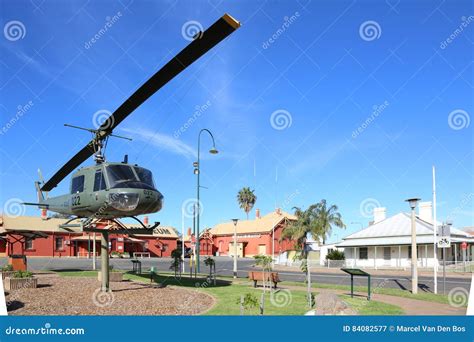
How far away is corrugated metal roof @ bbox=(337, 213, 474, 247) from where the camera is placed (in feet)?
119

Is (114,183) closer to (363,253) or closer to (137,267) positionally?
(137,267)

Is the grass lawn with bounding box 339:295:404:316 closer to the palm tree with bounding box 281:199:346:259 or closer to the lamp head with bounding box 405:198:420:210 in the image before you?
the lamp head with bounding box 405:198:420:210

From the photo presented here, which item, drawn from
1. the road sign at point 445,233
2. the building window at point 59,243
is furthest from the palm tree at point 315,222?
the building window at point 59,243

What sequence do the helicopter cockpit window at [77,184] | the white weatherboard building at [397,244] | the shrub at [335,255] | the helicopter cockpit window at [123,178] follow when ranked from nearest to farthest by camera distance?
the helicopter cockpit window at [123,178] → the helicopter cockpit window at [77,184] → the white weatherboard building at [397,244] → the shrub at [335,255]

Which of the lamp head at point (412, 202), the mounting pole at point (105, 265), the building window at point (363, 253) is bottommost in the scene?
the building window at point (363, 253)

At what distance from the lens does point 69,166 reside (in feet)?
56.0

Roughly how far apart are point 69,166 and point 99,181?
4707mm

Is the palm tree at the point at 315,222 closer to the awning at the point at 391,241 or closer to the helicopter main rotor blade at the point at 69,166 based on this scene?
the awning at the point at 391,241

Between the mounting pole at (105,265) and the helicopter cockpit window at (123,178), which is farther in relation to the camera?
the mounting pole at (105,265)

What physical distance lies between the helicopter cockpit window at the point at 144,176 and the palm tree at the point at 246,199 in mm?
81146

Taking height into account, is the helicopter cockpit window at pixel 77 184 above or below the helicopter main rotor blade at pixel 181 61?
below

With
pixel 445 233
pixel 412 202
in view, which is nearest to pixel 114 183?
pixel 412 202

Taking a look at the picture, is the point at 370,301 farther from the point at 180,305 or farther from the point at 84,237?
the point at 84,237

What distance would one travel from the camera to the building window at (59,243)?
169ft
